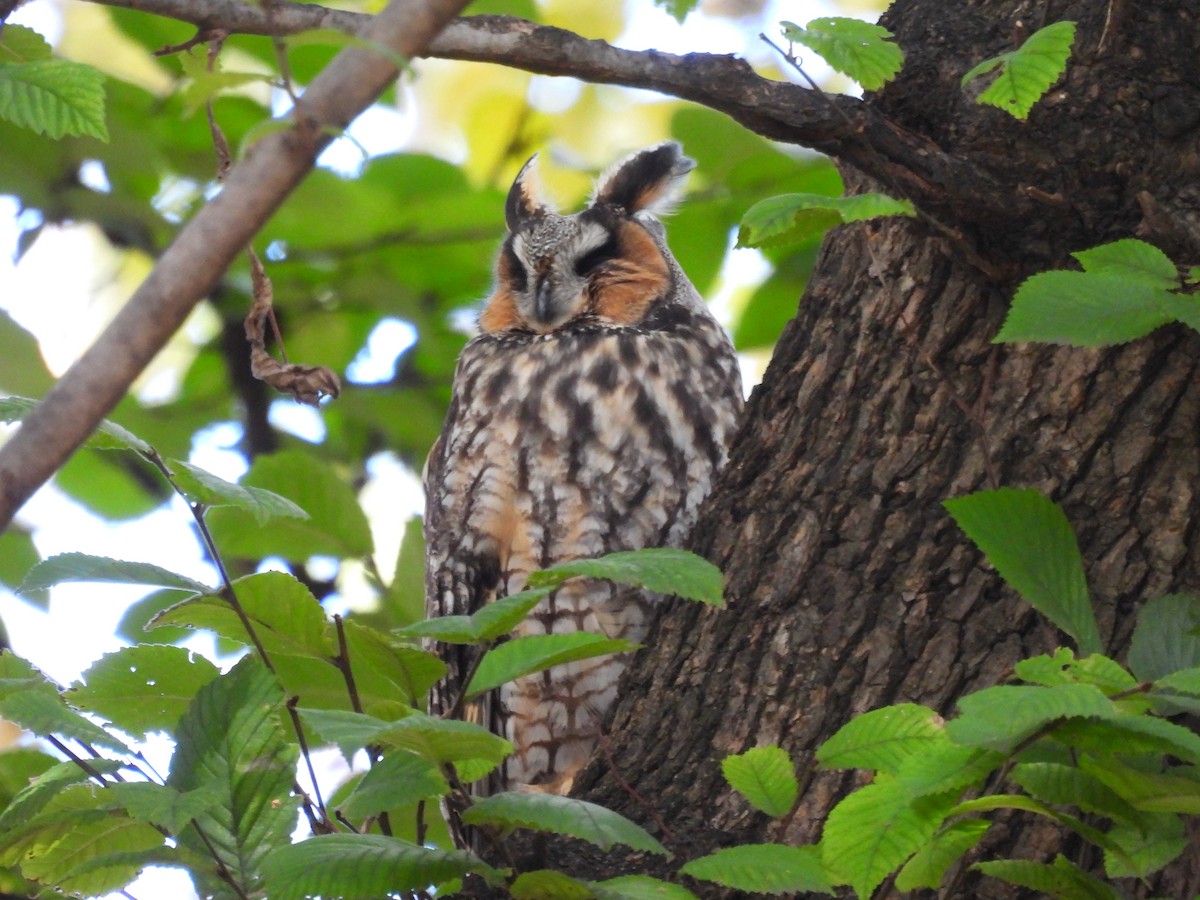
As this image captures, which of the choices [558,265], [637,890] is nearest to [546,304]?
[558,265]

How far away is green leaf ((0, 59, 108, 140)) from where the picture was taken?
137cm

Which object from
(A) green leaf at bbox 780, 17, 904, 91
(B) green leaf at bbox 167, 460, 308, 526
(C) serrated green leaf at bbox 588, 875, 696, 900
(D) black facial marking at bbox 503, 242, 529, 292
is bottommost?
(C) serrated green leaf at bbox 588, 875, 696, 900

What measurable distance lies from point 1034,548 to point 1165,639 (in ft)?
0.40

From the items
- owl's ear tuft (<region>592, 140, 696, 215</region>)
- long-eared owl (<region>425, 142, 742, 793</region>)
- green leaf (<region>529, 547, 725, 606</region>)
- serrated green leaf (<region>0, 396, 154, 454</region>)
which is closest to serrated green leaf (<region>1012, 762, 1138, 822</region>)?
green leaf (<region>529, 547, 725, 606</region>)

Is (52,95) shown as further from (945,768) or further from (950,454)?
(945,768)

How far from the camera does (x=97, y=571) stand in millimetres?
1173

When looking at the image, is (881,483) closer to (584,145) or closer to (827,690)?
(827,690)

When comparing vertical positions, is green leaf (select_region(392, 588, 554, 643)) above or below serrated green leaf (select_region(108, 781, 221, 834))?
above

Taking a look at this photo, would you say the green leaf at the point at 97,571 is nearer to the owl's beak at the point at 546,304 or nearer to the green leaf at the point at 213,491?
the green leaf at the point at 213,491

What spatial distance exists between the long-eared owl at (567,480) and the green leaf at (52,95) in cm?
100

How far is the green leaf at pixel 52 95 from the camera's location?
1369 mm

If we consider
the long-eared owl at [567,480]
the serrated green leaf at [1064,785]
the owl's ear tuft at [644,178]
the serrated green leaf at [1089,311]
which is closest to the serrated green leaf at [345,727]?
the serrated green leaf at [1064,785]

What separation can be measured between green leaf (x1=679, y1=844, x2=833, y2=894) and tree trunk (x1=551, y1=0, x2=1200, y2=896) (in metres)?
0.33

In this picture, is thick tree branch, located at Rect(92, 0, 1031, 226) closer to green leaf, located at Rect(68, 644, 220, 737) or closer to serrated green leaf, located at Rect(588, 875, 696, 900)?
green leaf, located at Rect(68, 644, 220, 737)
